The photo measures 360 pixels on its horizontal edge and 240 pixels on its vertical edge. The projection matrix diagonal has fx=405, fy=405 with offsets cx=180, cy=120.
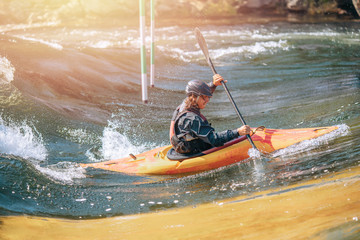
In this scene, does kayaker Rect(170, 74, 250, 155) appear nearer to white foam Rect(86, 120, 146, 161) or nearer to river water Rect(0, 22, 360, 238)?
river water Rect(0, 22, 360, 238)

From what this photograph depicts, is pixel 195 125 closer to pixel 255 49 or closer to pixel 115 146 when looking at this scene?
pixel 115 146

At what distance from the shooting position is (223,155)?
4.48m

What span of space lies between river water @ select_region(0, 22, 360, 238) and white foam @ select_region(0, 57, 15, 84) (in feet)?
0.06

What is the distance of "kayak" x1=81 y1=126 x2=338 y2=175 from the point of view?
14.7 ft

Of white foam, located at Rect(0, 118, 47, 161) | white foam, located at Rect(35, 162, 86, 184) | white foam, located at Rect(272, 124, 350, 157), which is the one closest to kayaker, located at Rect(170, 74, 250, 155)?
white foam, located at Rect(272, 124, 350, 157)

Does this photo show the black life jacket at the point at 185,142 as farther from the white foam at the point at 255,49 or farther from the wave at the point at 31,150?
the white foam at the point at 255,49

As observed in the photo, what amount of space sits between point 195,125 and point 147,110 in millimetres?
3490

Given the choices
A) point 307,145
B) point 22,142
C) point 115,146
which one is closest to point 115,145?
point 115,146

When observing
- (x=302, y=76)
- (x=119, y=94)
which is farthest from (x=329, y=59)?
(x=119, y=94)

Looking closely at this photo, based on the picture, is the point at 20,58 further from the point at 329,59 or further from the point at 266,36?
the point at 266,36

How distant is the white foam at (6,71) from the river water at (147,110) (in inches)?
0.7

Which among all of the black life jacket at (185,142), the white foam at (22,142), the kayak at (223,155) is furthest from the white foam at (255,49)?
the black life jacket at (185,142)

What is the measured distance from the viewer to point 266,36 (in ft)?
45.5

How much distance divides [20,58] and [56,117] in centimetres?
252
